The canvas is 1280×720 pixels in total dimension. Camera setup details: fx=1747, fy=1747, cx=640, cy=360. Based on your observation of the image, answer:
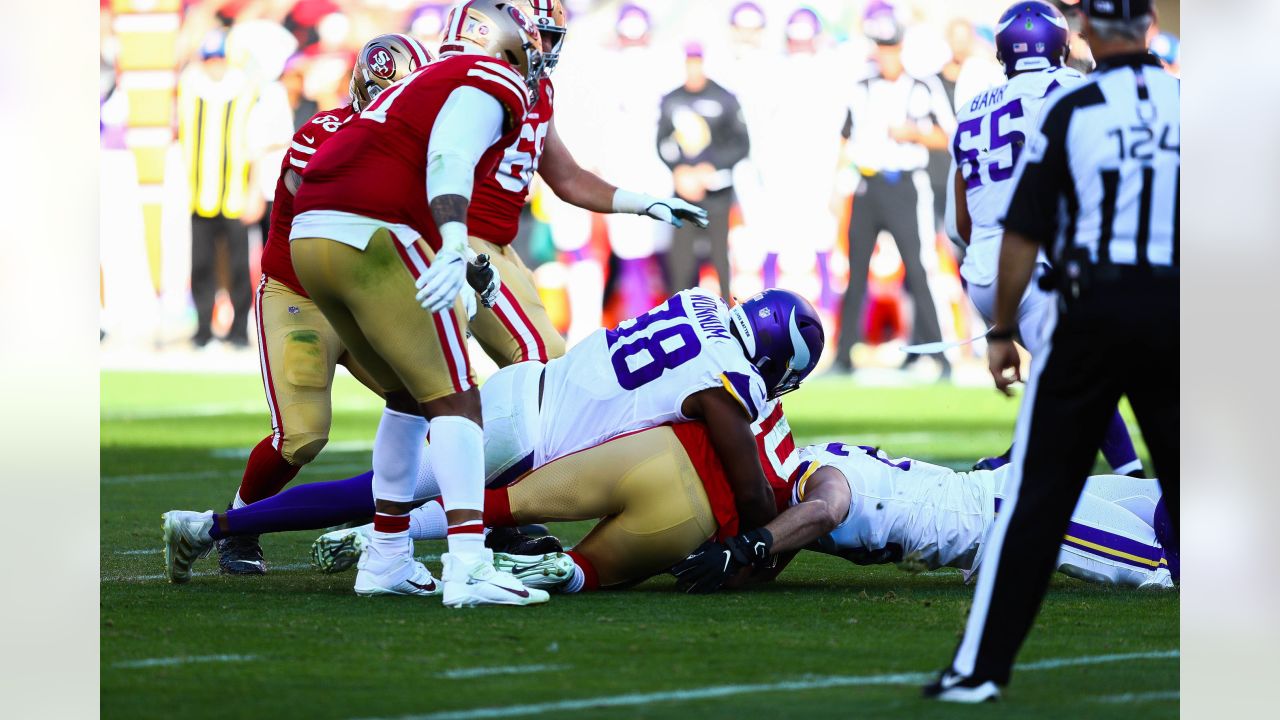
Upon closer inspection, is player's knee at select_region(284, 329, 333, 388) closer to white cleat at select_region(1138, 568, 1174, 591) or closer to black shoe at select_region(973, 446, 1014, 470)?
black shoe at select_region(973, 446, 1014, 470)

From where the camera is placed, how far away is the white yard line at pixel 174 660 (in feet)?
13.5

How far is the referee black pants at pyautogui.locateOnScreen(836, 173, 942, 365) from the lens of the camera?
15039mm

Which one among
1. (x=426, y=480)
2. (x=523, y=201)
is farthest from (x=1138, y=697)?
(x=523, y=201)

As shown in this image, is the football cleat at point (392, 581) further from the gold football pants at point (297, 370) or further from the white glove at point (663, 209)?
the white glove at point (663, 209)

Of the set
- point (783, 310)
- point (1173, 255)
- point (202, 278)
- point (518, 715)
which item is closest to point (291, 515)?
point (783, 310)

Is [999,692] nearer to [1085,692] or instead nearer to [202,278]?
[1085,692]

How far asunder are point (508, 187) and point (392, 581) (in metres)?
2.05

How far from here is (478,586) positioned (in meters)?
4.99

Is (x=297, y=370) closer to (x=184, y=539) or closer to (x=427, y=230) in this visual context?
(x=184, y=539)

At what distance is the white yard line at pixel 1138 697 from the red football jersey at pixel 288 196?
3330mm

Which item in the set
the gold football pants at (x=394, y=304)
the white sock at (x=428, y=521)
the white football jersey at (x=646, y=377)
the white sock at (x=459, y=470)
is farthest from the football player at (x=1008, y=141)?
the gold football pants at (x=394, y=304)

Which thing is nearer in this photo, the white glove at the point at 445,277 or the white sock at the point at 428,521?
the white glove at the point at 445,277

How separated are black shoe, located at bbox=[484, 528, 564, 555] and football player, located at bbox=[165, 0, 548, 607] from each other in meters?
0.97

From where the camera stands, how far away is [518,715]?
3.59 metres
